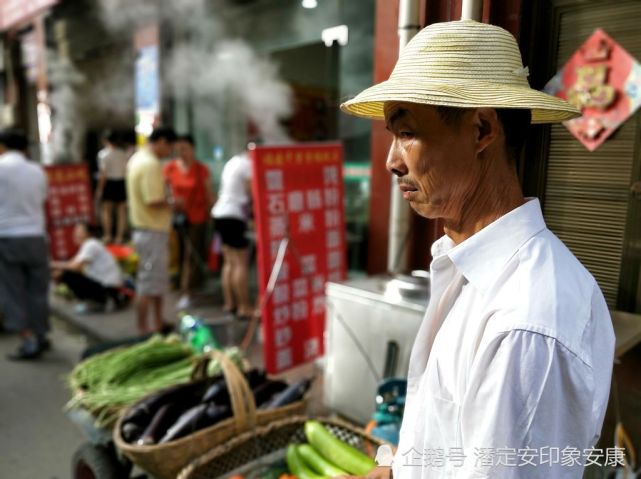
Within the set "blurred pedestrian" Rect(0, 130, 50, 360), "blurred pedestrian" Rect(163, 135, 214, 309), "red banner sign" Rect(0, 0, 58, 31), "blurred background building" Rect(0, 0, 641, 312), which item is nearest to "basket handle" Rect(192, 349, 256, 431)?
"blurred background building" Rect(0, 0, 641, 312)

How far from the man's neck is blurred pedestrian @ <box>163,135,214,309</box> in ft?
17.3

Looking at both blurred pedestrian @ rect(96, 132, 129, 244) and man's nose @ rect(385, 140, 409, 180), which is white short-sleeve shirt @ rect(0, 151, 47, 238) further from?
man's nose @ rect(385, 140, 409, 180)

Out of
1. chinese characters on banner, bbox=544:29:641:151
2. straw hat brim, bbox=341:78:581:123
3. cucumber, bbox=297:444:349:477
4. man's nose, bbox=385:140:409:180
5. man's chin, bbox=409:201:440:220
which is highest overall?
chinese characters on banner, bbox=544:29:641:151

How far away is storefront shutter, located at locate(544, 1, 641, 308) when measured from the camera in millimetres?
1619

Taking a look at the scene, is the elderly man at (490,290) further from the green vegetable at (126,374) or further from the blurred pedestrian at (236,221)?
the blurred pedestrian at (236,221)

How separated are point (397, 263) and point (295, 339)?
3.81 feet

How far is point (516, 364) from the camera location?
909mm

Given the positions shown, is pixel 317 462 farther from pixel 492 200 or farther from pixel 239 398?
pixel 492 200

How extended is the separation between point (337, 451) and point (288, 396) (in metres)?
0.52

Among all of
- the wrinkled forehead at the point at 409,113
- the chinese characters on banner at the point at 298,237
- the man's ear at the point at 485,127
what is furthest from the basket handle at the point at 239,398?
the man's ear at the point at 485,127

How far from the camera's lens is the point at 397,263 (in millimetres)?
3336

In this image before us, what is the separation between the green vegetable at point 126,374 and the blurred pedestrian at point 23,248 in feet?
7.36

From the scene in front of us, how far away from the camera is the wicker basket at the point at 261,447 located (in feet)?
7.11

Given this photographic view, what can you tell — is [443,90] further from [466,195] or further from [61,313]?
[61,313]
